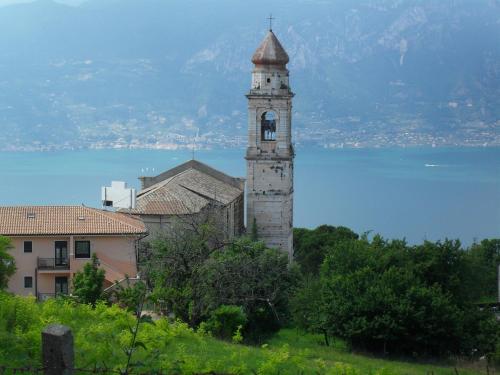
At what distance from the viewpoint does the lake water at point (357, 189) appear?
9394cm

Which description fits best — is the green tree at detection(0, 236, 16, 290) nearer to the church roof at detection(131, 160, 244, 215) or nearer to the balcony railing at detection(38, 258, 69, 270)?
the balcony railing at detection(38, 258, 69, 270)

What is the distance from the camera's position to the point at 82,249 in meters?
23.9

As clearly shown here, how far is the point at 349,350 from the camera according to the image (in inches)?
738

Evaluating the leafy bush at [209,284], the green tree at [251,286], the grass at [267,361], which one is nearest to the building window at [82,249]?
the leafy bush at [209,284]

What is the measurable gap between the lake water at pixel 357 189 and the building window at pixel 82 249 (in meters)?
34.3

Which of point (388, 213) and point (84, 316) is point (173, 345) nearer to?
point (84, 316)

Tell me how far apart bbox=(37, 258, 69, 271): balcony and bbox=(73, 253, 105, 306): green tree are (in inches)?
163

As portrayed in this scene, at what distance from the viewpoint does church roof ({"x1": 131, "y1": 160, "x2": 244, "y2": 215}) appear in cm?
3312

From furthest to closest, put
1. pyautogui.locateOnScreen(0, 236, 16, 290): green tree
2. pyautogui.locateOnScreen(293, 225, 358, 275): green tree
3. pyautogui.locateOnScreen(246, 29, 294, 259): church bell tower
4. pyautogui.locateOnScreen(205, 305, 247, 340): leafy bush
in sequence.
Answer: pyautogui.locateOnScreen(293, 225, 358, 275): green tree, pyautogui.locateOnScreen(246, 29, 294, 259): church bell tower, pyautogui.locateOnScreen(205, 305, 247, 340): leafy bush, pyautogui.locateOnScreen(0, 236, 16, 290): green tree

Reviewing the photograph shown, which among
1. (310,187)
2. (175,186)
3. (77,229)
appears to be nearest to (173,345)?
(77,229)

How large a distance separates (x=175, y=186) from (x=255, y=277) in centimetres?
1316

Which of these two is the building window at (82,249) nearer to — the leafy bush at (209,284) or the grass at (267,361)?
the leafy bush at (209,284)

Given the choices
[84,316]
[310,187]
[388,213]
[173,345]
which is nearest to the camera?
[173,345]

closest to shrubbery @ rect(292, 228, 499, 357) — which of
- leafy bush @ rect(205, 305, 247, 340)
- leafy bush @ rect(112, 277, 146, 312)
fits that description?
leafy bush @ rect(205, 305, 247, 340)
